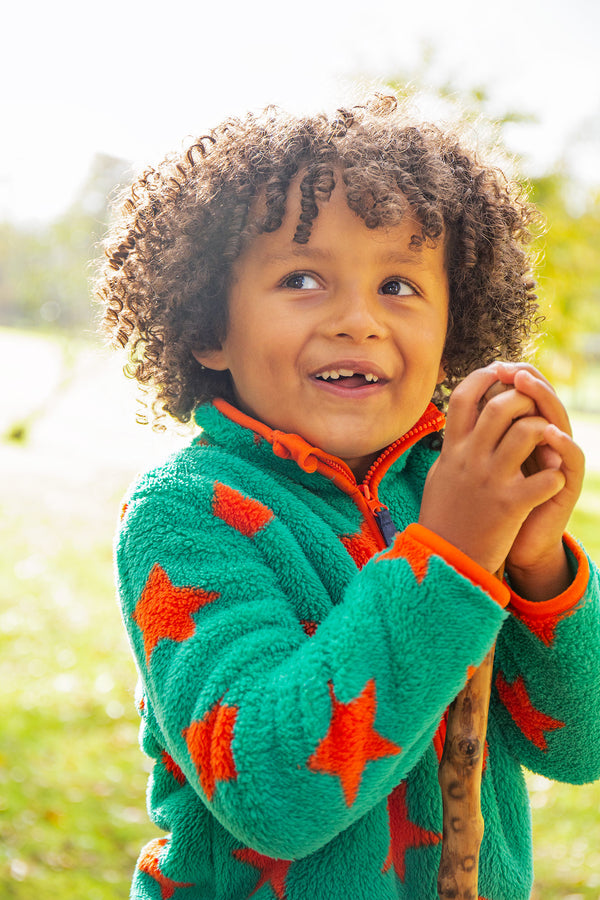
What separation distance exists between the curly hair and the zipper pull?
49cm

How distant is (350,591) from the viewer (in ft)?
4.20

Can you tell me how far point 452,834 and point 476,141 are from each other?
5.24ft

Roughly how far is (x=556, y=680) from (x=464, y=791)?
0.32 meters

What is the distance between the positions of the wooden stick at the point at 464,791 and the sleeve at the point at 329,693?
0.09m

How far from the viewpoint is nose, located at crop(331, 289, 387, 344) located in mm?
1559

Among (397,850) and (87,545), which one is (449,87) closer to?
(87,545)

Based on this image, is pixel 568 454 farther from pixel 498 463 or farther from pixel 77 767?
pixel 77 767

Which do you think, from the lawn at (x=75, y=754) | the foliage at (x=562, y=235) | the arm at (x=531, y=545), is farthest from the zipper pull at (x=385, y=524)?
the foliage at (x=562, y=235)

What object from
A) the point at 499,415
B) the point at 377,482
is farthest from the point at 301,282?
the point at 499,415

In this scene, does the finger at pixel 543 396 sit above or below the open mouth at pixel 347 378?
above

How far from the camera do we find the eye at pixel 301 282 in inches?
63.7

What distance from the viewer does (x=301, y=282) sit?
163 centimetres

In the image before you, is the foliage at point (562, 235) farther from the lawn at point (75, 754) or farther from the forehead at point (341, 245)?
the forehead at point (341, 245)

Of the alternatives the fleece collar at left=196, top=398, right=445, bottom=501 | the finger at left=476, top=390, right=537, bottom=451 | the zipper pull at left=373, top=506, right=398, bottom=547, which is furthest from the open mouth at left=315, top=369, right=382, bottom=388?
the finger at left=476, top=390, right=537, bottom=451
